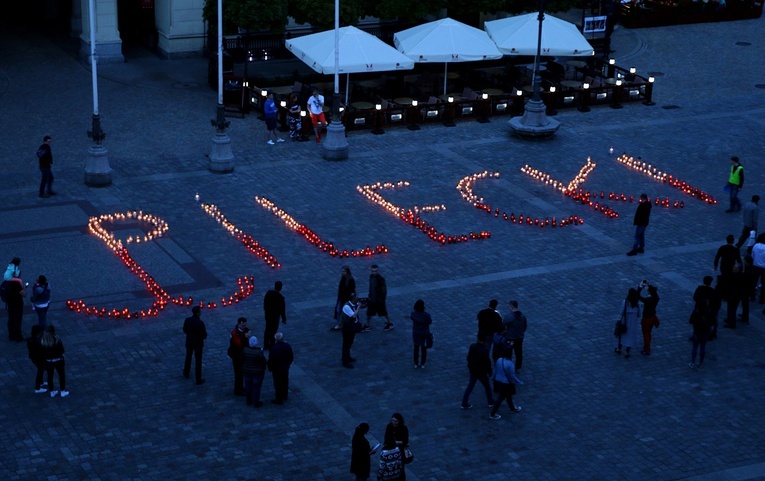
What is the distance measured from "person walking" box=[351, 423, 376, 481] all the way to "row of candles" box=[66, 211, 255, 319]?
7.87 metres

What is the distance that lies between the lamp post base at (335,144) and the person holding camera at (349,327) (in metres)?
12.4

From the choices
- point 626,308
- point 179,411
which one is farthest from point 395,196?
point 179,411

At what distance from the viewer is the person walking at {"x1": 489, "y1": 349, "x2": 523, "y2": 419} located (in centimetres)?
2212

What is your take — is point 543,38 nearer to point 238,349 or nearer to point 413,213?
point 413,213

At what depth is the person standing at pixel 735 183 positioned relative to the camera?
32875 mm

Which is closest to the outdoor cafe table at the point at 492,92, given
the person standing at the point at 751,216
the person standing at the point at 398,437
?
the person standing at the point at 751,216

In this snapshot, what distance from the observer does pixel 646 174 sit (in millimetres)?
36281

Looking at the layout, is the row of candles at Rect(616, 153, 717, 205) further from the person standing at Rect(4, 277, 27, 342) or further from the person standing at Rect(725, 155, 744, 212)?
the person standing at Rect(4, 277, 27, 342)

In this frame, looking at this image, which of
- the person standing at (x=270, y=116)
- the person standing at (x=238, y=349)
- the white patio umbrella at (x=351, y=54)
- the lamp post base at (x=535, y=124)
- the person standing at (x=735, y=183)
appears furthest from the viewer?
the white patio umbrella at (x=351, y=54)

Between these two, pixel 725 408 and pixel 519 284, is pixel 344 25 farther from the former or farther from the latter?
pixel 725 408

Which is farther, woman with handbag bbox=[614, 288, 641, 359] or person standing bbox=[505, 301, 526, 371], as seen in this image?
woman with handbag bbox=[614, 288, 641, 359]

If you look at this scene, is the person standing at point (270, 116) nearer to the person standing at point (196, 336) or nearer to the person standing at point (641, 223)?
the person standing at point (641, 223)

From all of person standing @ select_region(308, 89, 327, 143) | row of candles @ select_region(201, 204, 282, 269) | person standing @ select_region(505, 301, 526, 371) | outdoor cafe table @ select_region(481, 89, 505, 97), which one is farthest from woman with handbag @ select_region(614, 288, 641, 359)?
outdoor cafe table @ select_region(481, 89, 505, 97)

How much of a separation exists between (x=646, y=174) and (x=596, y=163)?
4.95ft
